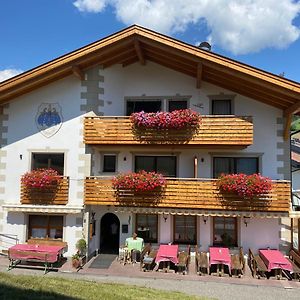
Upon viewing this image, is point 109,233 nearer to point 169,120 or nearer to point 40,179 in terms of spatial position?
point 40,179

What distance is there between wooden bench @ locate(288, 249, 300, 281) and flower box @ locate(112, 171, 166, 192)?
6.56 meters

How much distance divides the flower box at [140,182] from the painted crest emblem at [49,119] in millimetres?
4181

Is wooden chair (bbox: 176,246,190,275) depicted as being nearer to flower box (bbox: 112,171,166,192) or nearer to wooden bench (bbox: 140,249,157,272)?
wooden bench (bbox: 140,249,157,272)

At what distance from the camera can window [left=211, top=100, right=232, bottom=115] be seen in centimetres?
1795

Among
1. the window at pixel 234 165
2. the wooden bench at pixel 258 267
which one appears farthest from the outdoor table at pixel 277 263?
the window at pixel 234 165

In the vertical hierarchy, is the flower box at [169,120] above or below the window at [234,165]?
above

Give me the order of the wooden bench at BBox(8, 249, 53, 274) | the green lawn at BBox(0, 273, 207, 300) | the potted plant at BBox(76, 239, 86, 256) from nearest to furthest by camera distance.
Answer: the green lawn at BBox(0, 273, 207, 300), the wooden bench at BBox(8, 249, 53, 274), the potted plant at BBox(76, 239, 86, 256)

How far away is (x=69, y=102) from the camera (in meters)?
17.2

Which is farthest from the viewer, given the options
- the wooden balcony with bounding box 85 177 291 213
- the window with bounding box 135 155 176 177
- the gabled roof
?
the window with bounding box 135 155 176 177

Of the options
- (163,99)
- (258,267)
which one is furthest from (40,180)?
(258,267)

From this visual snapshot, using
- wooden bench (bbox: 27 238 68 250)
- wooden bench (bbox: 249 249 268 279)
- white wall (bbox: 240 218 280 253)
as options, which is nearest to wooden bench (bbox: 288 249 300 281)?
white wall (bbox: 240 218 280 253)

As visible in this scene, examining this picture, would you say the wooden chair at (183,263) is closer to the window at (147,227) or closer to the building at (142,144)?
the building at (142,144)

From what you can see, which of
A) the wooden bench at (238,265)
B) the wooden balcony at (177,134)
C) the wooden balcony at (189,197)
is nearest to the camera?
the wooden bench at (238,265)

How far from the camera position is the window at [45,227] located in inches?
671
